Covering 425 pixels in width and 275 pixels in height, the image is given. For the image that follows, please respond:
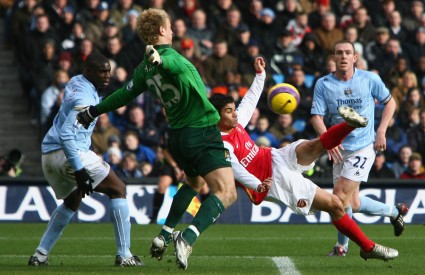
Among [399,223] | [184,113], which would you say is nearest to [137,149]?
[399,223]

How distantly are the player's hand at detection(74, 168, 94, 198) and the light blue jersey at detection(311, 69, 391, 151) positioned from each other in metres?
3.10

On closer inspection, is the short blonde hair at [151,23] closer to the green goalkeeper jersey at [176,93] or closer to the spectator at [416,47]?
the green goalkeeper jersey at [176,93]

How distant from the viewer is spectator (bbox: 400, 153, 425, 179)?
17922 millimetres

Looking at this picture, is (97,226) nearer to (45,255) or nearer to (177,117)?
(45,255)

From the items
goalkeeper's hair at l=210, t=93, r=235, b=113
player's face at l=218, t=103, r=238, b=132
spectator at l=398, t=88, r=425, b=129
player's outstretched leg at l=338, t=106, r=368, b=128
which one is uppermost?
player's outstretched leg at l=338, t=106, r=368, b=128

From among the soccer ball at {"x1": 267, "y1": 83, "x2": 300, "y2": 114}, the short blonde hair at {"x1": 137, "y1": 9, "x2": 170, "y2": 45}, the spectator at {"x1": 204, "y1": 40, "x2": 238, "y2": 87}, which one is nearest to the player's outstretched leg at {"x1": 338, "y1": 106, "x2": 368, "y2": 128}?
the short blonde hair at {"x1": 137, "y1": 9, "x2": 170, "y2": 45}

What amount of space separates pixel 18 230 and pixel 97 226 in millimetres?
1372

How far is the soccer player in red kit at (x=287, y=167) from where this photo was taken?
10.1m

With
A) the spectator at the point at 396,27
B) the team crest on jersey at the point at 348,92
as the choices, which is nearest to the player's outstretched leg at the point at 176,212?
the team crest on jersey at the point at 348,92

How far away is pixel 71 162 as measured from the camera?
33.4 feet

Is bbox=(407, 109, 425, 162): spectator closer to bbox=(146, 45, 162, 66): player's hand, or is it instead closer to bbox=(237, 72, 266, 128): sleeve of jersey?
bbox=(237, 72, 266, 128): sleeve of jersey

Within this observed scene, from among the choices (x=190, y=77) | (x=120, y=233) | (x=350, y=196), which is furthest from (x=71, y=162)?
(x=350, y=196)

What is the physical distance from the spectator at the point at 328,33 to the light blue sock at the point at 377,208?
323 inches

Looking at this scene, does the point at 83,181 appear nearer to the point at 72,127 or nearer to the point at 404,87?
the point at 72,127
